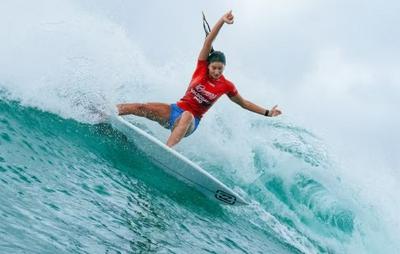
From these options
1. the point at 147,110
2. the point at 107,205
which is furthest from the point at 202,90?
the point at 107,205

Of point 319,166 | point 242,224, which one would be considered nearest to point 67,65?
point 242,224

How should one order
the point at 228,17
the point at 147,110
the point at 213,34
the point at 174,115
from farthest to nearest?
the point at 147,110, the point at 174,115, the point at 213,34, the point at 228,17

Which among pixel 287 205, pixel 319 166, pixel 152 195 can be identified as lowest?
pixel 152 195

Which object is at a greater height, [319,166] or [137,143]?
[319,166]

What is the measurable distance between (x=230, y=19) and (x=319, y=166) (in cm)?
532

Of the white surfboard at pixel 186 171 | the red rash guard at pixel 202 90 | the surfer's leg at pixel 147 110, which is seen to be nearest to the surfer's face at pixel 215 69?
the red rash guard at pixel 202 90

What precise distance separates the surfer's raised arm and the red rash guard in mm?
135

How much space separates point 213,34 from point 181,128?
1.42m

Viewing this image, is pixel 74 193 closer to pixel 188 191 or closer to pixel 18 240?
pixel 18 240

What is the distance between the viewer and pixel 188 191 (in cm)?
689

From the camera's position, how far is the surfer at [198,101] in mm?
7516

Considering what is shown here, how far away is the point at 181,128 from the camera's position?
7523 mm

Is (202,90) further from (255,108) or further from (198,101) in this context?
(255,108)

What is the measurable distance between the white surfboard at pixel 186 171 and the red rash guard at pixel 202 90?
104 cm
